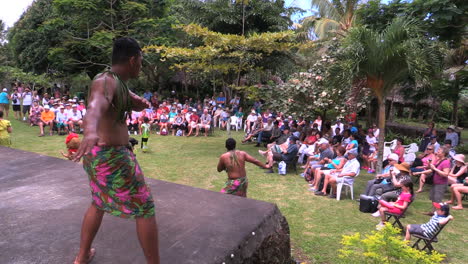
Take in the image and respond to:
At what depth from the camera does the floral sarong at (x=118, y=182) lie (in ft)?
6.56

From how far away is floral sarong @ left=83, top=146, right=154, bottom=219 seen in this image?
78.7 inches

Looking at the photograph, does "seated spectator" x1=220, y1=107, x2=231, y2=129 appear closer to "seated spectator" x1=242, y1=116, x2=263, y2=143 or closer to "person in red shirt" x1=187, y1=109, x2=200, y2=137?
"person in red shirt" x1=187, y1=109, x2=200, y2=137

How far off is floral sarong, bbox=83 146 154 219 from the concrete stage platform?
1.82 feet

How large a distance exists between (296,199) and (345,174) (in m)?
1.12

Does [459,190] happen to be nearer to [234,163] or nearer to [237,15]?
[234,163]

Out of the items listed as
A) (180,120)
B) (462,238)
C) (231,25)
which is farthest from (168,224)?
(231,25)

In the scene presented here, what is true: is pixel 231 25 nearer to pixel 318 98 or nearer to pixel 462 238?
pixel 318 98

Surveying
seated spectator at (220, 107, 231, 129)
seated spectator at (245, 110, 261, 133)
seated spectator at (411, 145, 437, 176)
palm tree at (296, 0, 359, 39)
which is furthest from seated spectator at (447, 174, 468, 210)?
palm tree at (296, 0, 359, 39)

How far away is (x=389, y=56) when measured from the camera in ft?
22.4

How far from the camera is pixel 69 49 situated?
59.5 feet

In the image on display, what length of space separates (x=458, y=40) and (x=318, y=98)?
13.0ft

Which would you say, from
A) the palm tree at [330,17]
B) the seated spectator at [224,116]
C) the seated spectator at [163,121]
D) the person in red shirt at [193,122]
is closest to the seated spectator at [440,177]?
the person in red shirt at [193,122]

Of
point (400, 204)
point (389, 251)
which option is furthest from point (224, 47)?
point (389, 251)

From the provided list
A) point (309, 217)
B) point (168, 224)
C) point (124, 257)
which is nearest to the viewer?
point (124, 257)
